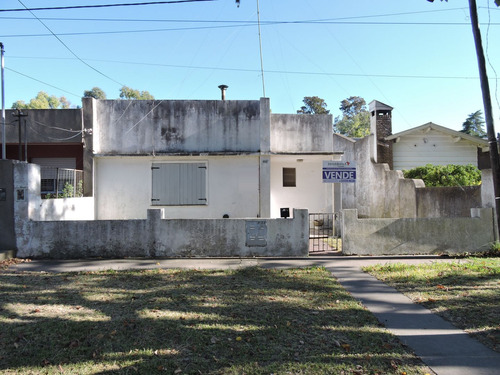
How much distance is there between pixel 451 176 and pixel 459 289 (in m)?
10.0

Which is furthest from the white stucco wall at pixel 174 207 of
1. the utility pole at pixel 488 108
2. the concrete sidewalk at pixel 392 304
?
the utility pole at pixel 488 108

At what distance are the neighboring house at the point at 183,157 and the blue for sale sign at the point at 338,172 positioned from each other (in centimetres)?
340

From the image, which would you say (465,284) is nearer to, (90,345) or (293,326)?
(293,326)

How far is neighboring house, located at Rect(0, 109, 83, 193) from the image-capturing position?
1336 centimetres

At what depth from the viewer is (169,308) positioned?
5.03 meters

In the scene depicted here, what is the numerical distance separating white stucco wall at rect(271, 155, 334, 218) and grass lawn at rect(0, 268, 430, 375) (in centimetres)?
738

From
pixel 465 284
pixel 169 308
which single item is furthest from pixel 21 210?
pixel 465 284

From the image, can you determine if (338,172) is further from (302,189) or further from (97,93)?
(97,93)

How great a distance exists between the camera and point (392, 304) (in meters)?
5.36

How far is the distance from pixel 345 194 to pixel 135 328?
52.5ft

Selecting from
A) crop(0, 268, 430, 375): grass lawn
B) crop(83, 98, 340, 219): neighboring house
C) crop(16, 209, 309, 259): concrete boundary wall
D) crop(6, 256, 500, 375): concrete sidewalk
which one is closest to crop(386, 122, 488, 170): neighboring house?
crop(83, 98, 340, 219): neighboring house

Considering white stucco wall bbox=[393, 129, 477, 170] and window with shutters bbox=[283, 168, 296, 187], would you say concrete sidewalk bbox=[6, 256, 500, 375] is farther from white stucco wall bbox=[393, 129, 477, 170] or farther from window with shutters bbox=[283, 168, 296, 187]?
white stucco wall bbox=[393, 129, 477, 170]

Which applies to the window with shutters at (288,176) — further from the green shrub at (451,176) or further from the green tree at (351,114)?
the green tree at (351,114)

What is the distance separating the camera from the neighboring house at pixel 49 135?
1336cm
